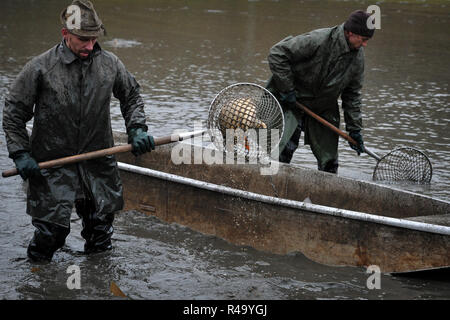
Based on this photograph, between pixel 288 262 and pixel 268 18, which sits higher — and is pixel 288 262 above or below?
below

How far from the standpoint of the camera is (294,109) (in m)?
6.68

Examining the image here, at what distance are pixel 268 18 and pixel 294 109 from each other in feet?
51.6

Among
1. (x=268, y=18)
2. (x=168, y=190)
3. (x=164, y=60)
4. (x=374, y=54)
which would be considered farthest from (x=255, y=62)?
(x=168, y=190)

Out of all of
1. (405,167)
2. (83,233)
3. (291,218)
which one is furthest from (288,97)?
(83,233)

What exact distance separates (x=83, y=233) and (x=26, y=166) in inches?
40.9

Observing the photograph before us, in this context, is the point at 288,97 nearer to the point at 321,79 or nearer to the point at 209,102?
the point at 321,79

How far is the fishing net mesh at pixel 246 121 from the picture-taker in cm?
632

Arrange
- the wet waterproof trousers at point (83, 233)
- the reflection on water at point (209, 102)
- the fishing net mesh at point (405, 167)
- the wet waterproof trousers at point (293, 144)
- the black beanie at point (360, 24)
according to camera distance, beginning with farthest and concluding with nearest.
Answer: the fishing net mesh at point (405, 167) < the wet waterproof trousers at point (293, 144) < the black beanie at point (360, 24) < the reflection on water at point (209, 102) < the wet waterproof trousers at point (83, 233)

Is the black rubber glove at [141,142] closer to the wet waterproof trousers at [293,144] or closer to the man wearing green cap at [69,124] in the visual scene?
the man wearing green cap at [69,124]

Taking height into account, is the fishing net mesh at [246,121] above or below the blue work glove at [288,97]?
below

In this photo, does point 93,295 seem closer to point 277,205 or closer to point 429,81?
point 277,205

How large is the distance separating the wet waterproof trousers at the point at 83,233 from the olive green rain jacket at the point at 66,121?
0.11 metres

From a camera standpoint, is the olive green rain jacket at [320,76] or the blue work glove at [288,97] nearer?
the olive green rain jacket at [320,76]

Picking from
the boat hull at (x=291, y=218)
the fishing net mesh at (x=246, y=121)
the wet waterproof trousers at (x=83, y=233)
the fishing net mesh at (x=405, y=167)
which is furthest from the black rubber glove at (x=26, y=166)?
the fishing net mesh at (x=405, y=167)
